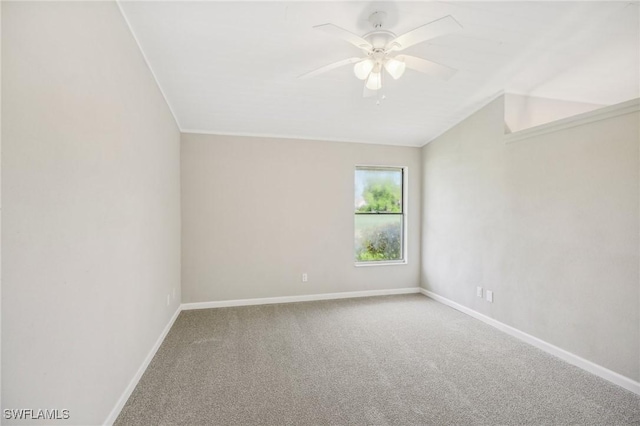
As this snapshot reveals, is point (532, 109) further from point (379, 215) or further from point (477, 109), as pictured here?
point (379, 215)

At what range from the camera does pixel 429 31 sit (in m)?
1.73

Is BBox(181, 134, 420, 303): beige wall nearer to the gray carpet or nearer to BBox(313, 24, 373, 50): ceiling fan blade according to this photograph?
the gray carpet

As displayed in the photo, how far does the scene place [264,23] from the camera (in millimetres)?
2129

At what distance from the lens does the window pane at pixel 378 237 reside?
4531mm

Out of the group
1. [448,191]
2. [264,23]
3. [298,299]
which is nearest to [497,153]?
[448,191]

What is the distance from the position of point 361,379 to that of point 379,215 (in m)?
2.75

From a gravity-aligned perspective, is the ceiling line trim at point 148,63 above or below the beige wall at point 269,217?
above

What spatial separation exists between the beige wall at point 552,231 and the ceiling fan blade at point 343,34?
6.95 ft

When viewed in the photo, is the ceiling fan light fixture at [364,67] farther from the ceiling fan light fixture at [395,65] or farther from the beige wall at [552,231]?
the beige wall at [552,231]

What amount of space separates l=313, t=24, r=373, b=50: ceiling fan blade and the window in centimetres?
263

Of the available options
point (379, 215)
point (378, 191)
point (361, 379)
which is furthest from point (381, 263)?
point (361, 379)

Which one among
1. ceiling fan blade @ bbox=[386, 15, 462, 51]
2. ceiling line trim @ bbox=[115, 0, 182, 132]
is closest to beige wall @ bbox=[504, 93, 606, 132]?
ceiling fan blade @ bbox=[386, 15, 462, 51]

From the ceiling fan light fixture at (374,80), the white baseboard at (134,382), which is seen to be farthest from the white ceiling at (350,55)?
the white baseboard at (134,382)

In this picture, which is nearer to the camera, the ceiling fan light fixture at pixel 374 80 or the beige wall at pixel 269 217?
the ceiling fan light fixture at pixel 374 80
